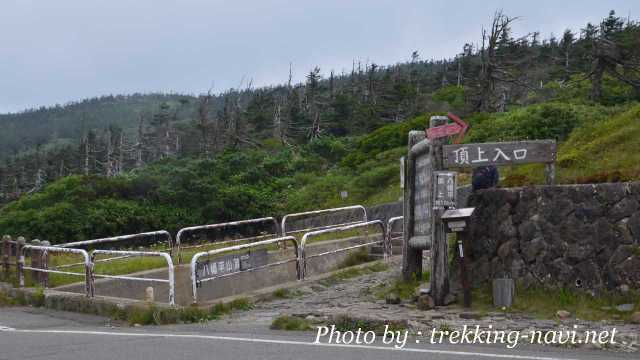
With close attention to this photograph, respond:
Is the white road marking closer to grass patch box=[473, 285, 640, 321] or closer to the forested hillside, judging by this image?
grass patch box=[473, 285, 640, 321]

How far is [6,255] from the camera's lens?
1584 cm

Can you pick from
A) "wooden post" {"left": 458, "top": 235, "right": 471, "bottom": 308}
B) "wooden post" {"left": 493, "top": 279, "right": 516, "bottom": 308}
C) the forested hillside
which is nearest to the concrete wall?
the forested hillside

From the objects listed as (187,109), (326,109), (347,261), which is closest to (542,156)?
(347,261)

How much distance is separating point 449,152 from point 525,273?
2.08 metres

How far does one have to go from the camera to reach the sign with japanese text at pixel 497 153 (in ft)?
33.3

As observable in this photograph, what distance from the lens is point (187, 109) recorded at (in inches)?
5733

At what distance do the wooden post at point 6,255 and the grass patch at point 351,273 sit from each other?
7.69m

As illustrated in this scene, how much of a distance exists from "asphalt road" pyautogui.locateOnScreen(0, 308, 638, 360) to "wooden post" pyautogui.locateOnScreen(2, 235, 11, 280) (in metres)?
5.54

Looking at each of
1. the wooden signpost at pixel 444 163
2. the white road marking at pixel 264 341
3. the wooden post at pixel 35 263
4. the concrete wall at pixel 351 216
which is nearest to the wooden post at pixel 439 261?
the wooden signpost at pixel 444 163

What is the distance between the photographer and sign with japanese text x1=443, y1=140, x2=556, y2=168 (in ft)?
33.3

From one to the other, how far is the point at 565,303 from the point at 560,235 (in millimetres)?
991

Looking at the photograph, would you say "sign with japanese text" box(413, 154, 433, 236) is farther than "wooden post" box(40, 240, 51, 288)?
No

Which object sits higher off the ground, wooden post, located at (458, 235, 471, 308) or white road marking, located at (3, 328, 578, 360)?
wooden post, located at (458, 235, 471, 308)

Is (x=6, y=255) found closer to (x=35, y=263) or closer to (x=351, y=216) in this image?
(x=35, y=263)
